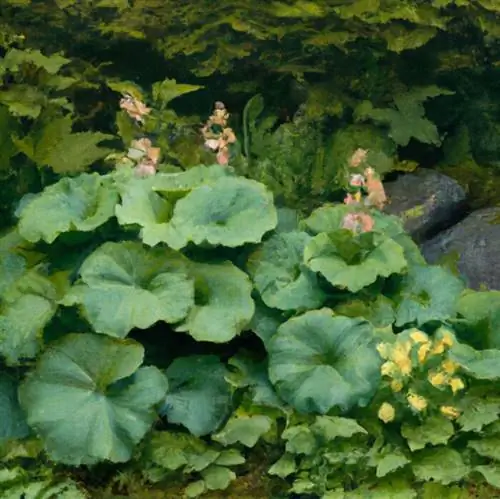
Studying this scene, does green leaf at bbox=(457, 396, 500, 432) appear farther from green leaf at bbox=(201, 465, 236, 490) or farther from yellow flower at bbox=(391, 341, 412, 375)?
green leaf at bbox=(201, 465, 236, 490)

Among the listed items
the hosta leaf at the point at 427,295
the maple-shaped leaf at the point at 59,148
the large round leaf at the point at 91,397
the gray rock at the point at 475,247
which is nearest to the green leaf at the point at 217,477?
the large round leaf at the point at 91,397

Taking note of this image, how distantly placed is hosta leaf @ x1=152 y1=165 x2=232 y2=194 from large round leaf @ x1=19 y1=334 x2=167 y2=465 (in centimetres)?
76

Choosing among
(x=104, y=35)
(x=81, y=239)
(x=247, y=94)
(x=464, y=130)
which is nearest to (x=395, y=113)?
(x=464, y=130)

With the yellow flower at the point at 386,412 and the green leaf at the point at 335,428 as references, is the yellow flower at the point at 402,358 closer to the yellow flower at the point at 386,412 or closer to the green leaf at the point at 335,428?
the yellow flower at the point at 386,412

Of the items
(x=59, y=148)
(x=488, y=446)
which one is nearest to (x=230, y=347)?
(x=488, y=446)

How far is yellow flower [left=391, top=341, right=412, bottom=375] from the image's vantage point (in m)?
2.95

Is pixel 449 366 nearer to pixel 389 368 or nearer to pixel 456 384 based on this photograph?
pixel 456 384

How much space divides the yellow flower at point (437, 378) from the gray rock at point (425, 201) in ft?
5.78

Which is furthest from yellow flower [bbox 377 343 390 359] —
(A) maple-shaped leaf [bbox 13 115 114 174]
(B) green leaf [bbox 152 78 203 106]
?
(B) green leaf [bbox 152 78 203 106]

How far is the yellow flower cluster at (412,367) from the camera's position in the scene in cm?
292

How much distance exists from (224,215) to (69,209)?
24.9 inches

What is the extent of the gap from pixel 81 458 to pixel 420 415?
1.18 m

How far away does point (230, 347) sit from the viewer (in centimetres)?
349

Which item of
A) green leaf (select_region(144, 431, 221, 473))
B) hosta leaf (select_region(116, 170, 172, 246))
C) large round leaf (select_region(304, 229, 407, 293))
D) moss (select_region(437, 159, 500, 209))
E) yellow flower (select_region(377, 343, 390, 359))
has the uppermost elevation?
hosta leaf (select_region(116, 170, 172, 246))
